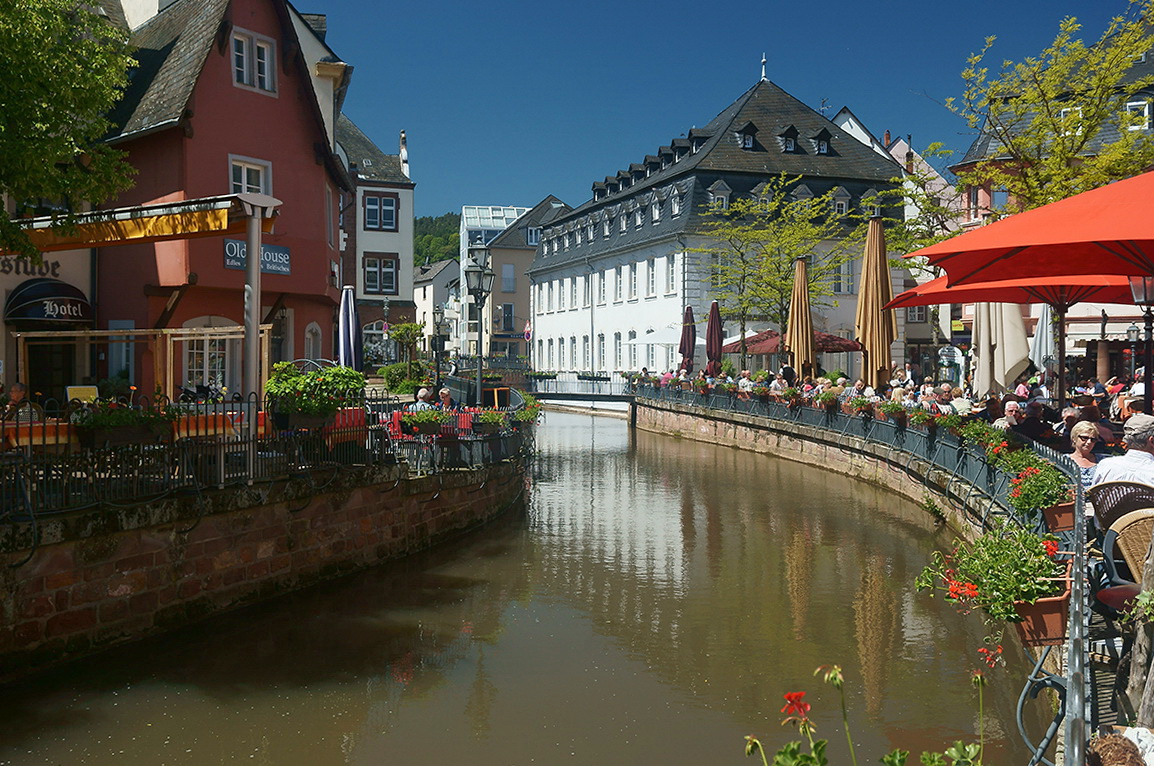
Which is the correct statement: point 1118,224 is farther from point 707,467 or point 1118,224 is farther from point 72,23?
point 707,467

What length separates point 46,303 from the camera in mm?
17312

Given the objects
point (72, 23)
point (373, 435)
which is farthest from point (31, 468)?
point (72, 23)

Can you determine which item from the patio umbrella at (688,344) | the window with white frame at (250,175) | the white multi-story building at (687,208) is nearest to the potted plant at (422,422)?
the window with white frame at (250,175)

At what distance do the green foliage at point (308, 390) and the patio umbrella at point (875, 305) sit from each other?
11.4 m

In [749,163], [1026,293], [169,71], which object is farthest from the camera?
[749,163]

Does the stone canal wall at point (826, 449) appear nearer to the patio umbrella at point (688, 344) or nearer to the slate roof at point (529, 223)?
the patio umbrella at point (688, 344)

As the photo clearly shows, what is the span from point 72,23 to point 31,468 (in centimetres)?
698

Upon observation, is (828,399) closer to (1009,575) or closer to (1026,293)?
(1026,293)

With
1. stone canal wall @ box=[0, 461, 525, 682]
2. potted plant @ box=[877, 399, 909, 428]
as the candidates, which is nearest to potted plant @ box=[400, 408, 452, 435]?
stone canal wall @ box=[0, 461, 525, 682]

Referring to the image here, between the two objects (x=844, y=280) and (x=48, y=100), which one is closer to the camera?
(x=48, y=100)

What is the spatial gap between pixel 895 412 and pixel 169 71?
15.5 meters

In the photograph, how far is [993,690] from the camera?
9.27 m

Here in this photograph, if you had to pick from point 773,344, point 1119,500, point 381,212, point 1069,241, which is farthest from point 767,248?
point 1119,500

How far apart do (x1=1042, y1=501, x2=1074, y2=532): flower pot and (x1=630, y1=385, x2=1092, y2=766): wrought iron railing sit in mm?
130
